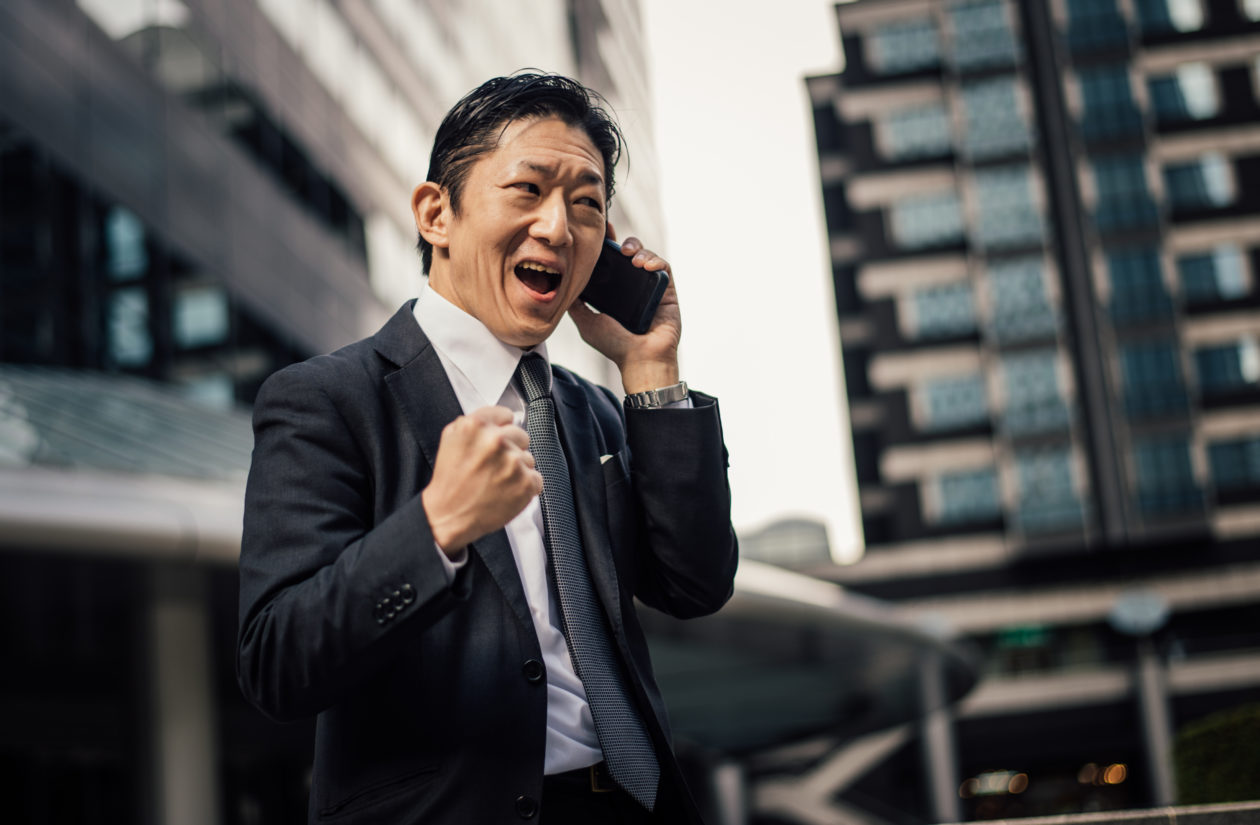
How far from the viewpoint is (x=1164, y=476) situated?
1554 inches

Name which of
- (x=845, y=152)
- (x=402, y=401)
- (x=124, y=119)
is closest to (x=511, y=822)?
(x=402, y=401)

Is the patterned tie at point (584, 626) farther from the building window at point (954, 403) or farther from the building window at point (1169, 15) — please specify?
the building window at point (1169, 15)

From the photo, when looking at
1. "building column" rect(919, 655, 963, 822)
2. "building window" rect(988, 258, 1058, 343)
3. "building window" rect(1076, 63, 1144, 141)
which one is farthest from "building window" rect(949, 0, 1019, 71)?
"building column" rect(919, 655, 963, 822)

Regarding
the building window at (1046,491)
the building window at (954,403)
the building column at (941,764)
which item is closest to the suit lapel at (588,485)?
the building column at (941,764)

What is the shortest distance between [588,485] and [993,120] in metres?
44.1

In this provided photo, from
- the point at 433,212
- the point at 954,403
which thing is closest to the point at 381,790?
the point at 433,212

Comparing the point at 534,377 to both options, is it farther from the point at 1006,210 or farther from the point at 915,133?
the point at 915,133

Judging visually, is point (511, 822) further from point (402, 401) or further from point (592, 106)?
point (592, 106)

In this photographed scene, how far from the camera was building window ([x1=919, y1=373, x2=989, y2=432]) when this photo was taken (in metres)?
41.2

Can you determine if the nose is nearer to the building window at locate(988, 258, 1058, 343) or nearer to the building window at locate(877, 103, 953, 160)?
the building window at locate(988, 258, 1058, 343)

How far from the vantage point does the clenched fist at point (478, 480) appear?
1409 mm

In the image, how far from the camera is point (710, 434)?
1.89 metres

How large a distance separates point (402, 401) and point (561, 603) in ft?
1.24

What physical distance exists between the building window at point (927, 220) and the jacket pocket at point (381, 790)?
42.9 meters
